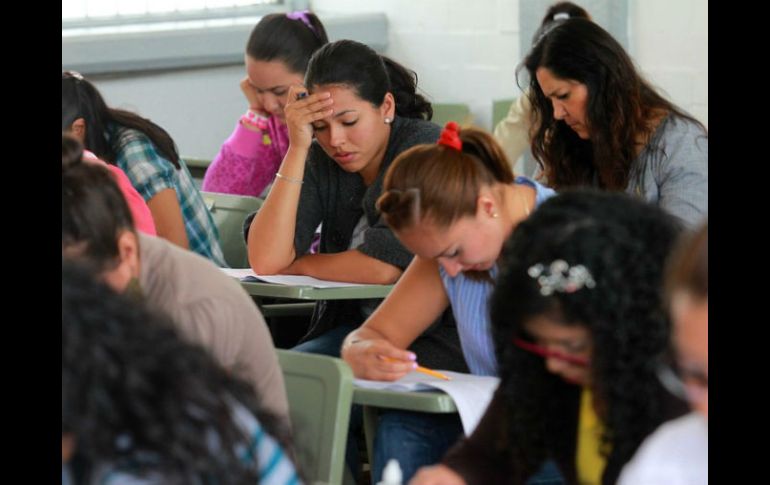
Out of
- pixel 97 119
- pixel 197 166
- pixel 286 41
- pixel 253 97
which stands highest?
pixel 286 41

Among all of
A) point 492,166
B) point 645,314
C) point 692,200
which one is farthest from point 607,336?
point 692,200

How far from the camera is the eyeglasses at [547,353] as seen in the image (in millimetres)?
1521

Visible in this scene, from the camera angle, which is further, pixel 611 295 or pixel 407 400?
pixel 407 400

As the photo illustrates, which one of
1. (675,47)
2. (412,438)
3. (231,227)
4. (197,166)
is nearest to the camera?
(412,438)

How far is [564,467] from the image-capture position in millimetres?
1678

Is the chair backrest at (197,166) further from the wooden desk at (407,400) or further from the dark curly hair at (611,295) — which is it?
the dark curly hair at (611,295)

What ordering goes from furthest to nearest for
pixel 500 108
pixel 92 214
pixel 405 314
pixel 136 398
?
Result: pixel 500 108 < pixel 405 314 < pixel 92 214 < pixel 136 398

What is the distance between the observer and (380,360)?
2.31m

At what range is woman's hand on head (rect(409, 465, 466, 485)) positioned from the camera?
5.64 feet

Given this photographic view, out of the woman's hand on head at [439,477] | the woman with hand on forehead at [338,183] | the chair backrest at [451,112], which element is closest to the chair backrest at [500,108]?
the chair backrest at [451,112]

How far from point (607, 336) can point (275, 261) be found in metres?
1.67

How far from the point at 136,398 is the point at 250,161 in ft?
10.2

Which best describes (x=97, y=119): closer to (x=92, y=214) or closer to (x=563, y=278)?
(x=92, y=214)

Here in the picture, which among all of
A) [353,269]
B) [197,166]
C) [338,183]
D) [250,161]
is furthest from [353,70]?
[197,166]
